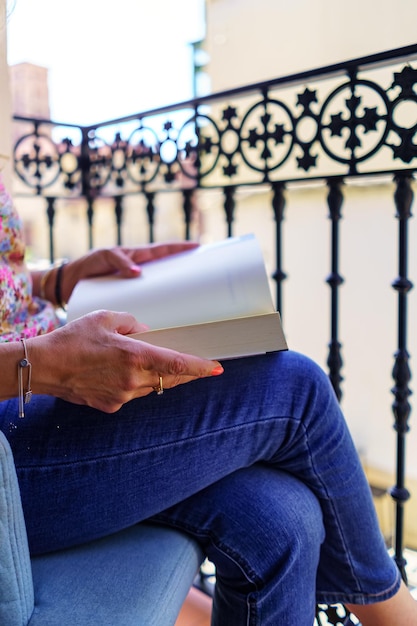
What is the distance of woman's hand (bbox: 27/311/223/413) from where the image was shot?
0.63 metres

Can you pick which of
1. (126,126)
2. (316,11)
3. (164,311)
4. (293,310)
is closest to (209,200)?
(293,310)

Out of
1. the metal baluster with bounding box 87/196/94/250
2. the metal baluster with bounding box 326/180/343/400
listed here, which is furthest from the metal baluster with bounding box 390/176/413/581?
the metal baluster with bounding box 87/196/94/250

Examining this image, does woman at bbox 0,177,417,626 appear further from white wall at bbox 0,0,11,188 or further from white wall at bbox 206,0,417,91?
white wall at bbox 206,0,417,91

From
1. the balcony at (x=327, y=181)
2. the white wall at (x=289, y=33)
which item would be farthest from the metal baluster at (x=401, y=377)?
the white wall at (x=289, y=33)

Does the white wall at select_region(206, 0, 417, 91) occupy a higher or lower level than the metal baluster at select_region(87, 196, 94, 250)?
higher

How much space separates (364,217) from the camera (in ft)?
11.2

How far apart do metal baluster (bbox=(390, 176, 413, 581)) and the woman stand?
0.86ft

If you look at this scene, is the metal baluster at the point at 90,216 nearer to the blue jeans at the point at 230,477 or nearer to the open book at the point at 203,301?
the open book at the point at 203,301

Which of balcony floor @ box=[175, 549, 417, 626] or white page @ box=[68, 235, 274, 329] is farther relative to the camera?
balcony floor @ box=[175, 549, 417, 626]

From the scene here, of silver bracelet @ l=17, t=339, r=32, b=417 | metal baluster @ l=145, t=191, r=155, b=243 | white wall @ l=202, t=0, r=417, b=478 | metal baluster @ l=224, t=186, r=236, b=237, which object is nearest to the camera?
silver bracelet @ l=17, t=339, r=32, b=417

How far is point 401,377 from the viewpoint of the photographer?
3.51 feet

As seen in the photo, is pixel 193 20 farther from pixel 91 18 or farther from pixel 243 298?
pixel 243 298

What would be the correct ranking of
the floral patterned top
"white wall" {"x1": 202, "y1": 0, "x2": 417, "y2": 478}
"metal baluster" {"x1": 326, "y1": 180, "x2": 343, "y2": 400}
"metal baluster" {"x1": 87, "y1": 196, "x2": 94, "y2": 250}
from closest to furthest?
the floral patterned top → "metal baluster" {"x1": 326, "y1": 180, "x2": 343, "y2": 400} → "metal baluster" {"x1": 87, "y1": 196, "x2": 94, "y2": 250} → "white wall" {"x1": 202, "y1": 0, "x2": 417, "y2": 478}

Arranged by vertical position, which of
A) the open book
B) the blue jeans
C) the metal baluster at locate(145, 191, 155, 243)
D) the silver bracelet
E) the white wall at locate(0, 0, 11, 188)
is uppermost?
the white wall at locate(0, 0, 11, 188)
